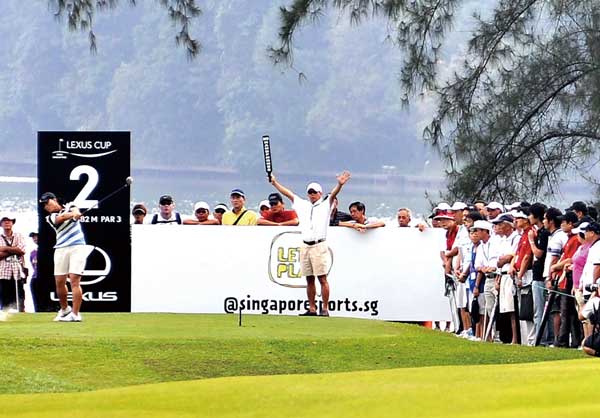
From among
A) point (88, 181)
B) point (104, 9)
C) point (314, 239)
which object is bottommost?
point (314, 239)

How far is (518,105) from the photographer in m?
24.9

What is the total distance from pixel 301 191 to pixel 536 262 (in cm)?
5706

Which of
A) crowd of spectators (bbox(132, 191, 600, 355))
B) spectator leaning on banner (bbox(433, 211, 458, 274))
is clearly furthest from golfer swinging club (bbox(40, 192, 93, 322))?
spectator leaning on banner (bbox(433, 211, 458, 274))

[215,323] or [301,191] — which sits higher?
[301,191]

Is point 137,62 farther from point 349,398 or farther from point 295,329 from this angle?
point 349,398

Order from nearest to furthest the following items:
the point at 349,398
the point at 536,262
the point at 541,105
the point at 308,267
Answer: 1. the point at 349,398
2. the point at 536,262
3. the point at 308,267
4. the point at 541,105

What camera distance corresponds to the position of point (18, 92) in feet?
169

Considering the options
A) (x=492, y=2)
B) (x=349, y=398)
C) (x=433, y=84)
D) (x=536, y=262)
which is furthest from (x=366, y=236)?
(x=349, y=398)

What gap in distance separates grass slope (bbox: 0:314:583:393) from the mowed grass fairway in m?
0.02

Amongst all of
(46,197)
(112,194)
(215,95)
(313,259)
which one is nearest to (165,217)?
(112,194)

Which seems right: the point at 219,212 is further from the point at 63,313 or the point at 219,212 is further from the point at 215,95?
the point at 215,95

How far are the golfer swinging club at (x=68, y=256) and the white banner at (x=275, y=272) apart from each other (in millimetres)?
2535

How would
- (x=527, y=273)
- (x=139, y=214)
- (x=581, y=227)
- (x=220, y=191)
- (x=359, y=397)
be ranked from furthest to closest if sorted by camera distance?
(x=220, y=191) < (x=139, y=214) < (x=527, y=273) < (x=581, y=227) < (x=359, y=397)

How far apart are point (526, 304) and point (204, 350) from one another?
4.13 m
